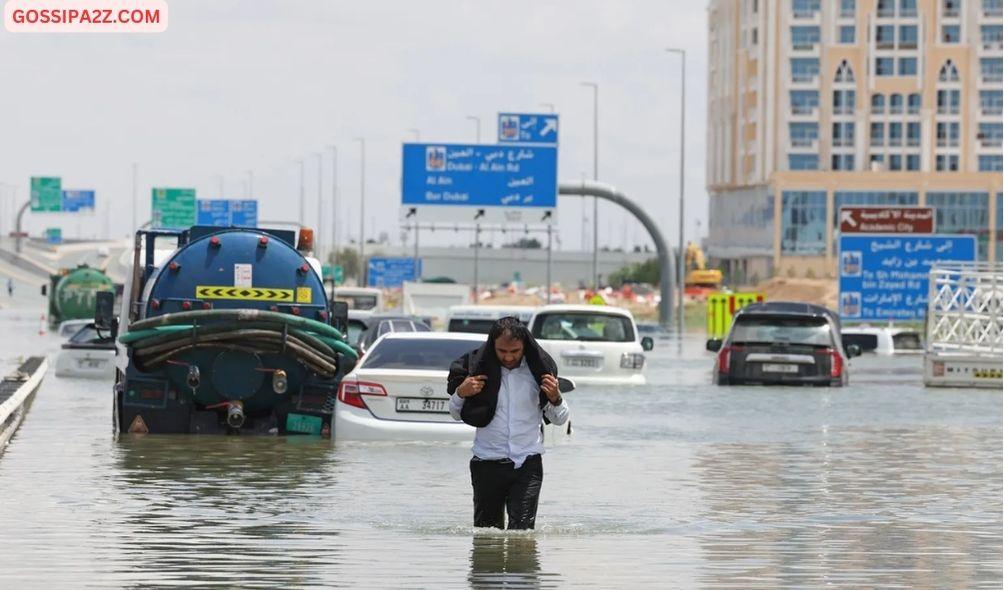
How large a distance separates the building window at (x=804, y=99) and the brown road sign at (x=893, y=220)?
3705 inches

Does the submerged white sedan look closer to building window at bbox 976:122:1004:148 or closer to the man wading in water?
the man wading in water

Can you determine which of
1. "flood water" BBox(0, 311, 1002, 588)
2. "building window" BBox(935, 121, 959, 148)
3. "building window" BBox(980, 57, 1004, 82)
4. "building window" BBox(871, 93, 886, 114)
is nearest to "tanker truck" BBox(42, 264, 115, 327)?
"flood water" BBox(0, 311, 1002, 588)

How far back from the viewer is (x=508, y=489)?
13.9 metres

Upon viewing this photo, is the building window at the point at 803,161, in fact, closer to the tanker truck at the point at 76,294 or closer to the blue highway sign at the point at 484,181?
the tanker truck at the point at 76,294

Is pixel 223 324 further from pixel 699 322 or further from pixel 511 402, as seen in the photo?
pixel 699 322

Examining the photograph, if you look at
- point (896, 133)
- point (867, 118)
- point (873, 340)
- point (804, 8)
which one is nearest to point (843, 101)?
point (867, 118)

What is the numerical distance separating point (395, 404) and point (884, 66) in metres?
139

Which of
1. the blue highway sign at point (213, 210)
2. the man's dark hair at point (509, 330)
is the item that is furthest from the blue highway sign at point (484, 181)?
the man's dark hair at point (509, 330)

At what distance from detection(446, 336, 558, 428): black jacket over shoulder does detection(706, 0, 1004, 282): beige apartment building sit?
142 m

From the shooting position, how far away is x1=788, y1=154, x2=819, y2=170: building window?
161125 mm

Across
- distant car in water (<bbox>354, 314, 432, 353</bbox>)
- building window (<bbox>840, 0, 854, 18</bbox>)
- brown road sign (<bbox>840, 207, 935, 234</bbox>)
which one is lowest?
distant car in water (<bbox>354, 314, 432, 353</bbox>)

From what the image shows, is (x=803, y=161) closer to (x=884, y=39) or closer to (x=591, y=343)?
(x=884, y=39)

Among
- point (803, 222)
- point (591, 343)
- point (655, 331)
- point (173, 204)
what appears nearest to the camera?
point (591, 343)

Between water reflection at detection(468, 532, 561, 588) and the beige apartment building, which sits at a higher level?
the beige apartment building
